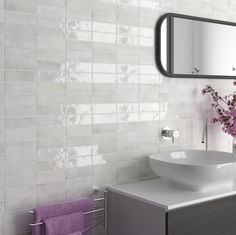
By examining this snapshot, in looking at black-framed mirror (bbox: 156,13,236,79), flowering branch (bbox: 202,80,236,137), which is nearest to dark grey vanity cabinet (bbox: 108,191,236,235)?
flowering branch (bbox: 202,80,236,137)

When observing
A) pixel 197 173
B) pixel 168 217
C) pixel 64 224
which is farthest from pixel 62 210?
pixel 197 173

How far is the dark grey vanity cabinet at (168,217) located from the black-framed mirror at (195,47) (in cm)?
87

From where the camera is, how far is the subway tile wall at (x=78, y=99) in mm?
1862

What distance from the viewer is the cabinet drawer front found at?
1825mm

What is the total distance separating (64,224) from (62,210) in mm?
72

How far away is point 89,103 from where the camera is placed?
2.10m

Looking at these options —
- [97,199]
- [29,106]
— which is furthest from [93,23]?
[97,199]

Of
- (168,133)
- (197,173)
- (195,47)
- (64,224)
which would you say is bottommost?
(64,224)

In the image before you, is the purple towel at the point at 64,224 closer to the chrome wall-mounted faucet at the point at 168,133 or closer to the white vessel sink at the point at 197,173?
the white vessel sink at the point at 197,173

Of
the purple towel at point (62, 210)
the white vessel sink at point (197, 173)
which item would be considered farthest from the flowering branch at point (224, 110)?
the purple towel at point (62, 210)

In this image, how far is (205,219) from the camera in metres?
1.93

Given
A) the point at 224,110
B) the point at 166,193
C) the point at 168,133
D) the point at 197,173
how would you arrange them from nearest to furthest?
1. the point at 197,173
2. the point at 166,193
3. the point at 168,133
4. the point at 224,110

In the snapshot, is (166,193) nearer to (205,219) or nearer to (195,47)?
(205,219)

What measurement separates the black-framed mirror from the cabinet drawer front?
2.88 ft
